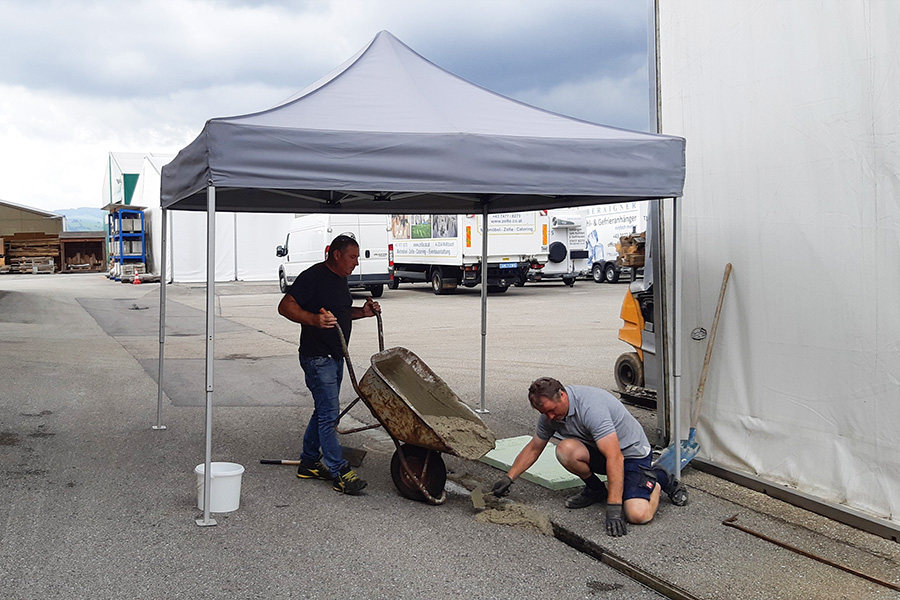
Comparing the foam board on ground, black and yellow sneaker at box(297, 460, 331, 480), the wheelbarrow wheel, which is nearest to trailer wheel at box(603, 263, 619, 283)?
the foam board on ground

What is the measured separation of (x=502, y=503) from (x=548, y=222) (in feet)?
68.7

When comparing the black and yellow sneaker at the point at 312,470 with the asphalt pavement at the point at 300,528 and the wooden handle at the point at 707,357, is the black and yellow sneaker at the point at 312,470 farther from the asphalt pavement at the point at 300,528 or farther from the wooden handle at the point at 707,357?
the wooden handle at the point at 707,357

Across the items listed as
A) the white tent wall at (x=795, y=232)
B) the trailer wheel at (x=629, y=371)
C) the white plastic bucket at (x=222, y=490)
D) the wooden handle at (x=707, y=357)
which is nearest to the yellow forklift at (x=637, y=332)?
the trailer wheel at (x=629, y=371)

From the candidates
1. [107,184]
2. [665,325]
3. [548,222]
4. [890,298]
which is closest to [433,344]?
[665,325]

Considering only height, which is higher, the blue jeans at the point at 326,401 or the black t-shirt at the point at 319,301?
the black t-shirt at the point at 319,301

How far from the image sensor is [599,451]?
5.46m

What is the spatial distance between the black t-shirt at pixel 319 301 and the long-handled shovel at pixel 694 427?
245 cm

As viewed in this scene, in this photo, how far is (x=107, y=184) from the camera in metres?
54.6

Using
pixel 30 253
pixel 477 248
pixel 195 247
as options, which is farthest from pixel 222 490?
pixel 30 253

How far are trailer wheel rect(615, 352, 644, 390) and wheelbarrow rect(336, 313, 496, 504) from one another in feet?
11.9

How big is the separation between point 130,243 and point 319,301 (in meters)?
35.3

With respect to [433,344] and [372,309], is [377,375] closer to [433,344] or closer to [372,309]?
[372,309]

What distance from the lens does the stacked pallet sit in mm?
48281

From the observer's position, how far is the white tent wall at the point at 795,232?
5.09 meters
